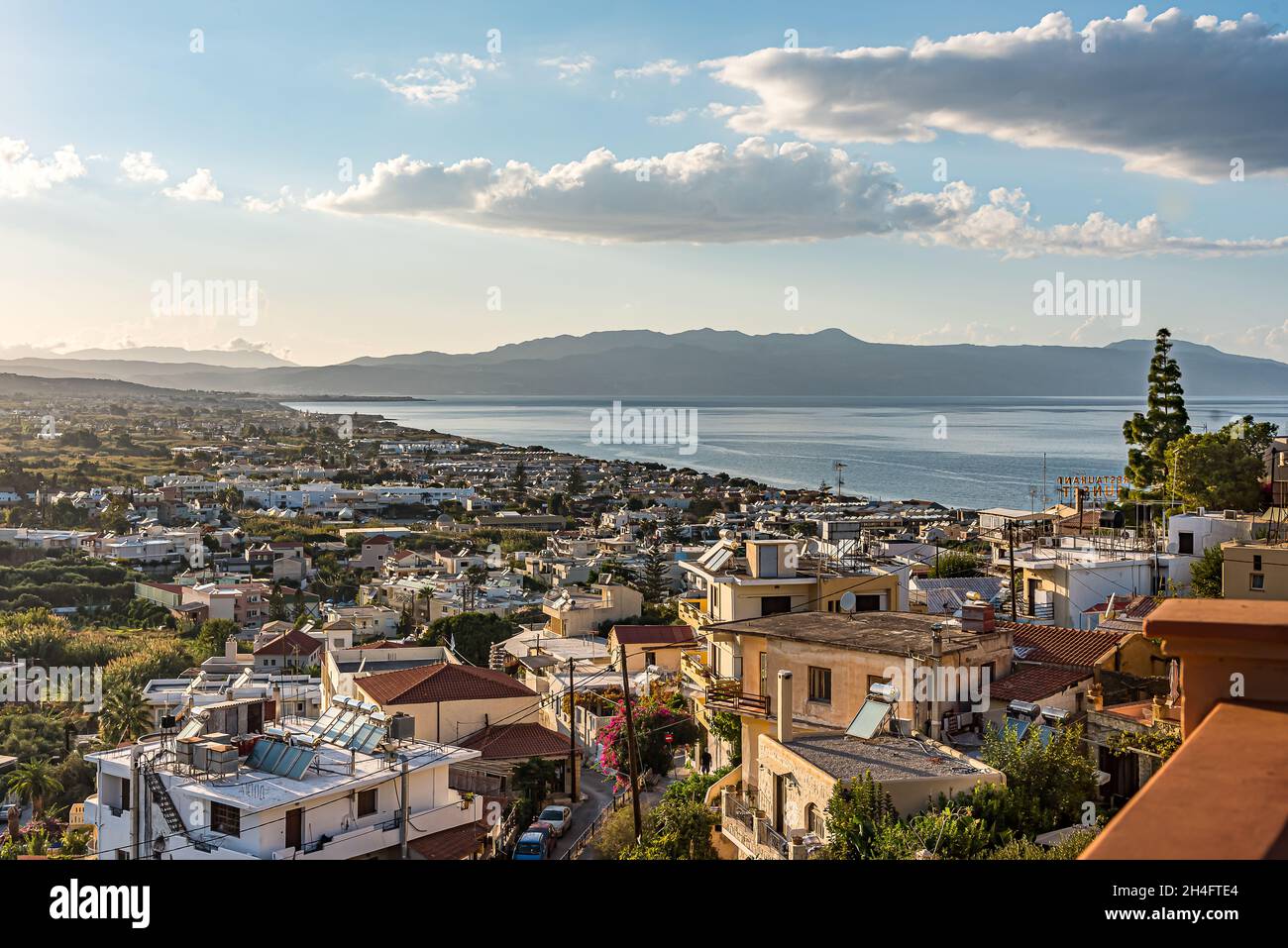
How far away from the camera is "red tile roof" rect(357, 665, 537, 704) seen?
16.9 meters

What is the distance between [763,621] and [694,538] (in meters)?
41.2

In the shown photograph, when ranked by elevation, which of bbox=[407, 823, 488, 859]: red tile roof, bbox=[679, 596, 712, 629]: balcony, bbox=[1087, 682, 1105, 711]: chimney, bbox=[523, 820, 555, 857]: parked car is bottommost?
bbox=[523, 820, 555, 857]: parked car

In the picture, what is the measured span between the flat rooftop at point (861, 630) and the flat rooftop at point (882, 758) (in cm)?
126

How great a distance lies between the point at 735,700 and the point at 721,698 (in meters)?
0.21

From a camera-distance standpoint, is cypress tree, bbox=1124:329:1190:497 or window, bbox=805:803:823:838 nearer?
window, bbox=805:803:823:838

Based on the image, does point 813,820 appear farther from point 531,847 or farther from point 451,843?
point 451,843

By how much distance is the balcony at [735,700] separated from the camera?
35.0 feet

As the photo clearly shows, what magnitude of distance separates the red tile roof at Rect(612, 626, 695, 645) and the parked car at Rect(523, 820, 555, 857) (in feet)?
27.2

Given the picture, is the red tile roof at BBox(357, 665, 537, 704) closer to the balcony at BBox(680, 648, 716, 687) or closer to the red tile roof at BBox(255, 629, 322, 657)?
the balcony at BBox(680, 648, 716, 687)

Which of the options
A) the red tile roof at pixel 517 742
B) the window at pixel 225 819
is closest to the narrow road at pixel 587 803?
the red tile roof at pixel 517 742

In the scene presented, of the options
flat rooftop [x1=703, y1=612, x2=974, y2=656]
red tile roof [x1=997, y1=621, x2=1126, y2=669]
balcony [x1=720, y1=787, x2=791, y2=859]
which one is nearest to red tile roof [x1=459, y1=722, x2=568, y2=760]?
flat rooftop [x1=703, y1=612, x2=974, y2=656]

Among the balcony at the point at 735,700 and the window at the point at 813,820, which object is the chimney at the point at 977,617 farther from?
the window at the point at 813,820

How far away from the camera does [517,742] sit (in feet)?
53.6
